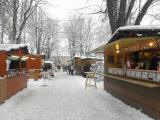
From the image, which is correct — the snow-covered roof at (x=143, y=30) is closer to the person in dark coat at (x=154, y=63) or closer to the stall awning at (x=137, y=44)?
the stall awning at (x=137, y=44)

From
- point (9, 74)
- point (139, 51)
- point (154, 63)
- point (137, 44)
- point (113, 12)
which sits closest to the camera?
point (154, 63)

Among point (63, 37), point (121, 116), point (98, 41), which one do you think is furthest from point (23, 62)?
point (63, 37)

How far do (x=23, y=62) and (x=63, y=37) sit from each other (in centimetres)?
5682

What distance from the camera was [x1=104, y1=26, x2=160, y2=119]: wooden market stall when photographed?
12.3 meters

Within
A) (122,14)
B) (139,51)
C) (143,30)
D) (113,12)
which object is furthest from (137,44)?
(113,12)

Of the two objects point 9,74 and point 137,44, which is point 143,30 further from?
point 9,74

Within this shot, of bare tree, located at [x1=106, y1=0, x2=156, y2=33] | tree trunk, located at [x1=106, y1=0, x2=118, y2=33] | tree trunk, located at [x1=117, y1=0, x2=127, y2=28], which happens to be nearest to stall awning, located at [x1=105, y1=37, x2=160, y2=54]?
tree trunk, located at [x1=117, y1=0, x2=127, y2=28]

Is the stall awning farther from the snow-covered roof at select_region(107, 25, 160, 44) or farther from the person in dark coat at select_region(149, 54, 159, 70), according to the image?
the person in dark coat at select_region(149, 54, 159, 70)

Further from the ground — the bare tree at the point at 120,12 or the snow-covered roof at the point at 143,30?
the bare tree at the point at 120,12

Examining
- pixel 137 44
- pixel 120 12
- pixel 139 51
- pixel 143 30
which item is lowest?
pixel 139 51

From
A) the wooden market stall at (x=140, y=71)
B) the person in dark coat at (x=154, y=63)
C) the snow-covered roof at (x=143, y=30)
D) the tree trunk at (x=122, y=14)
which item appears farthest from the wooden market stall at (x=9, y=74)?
the person in dark coat at (x=154, y=63)

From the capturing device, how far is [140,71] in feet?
46.3

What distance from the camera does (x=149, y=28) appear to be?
15.1 m

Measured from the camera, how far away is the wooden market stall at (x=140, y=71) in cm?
1234
